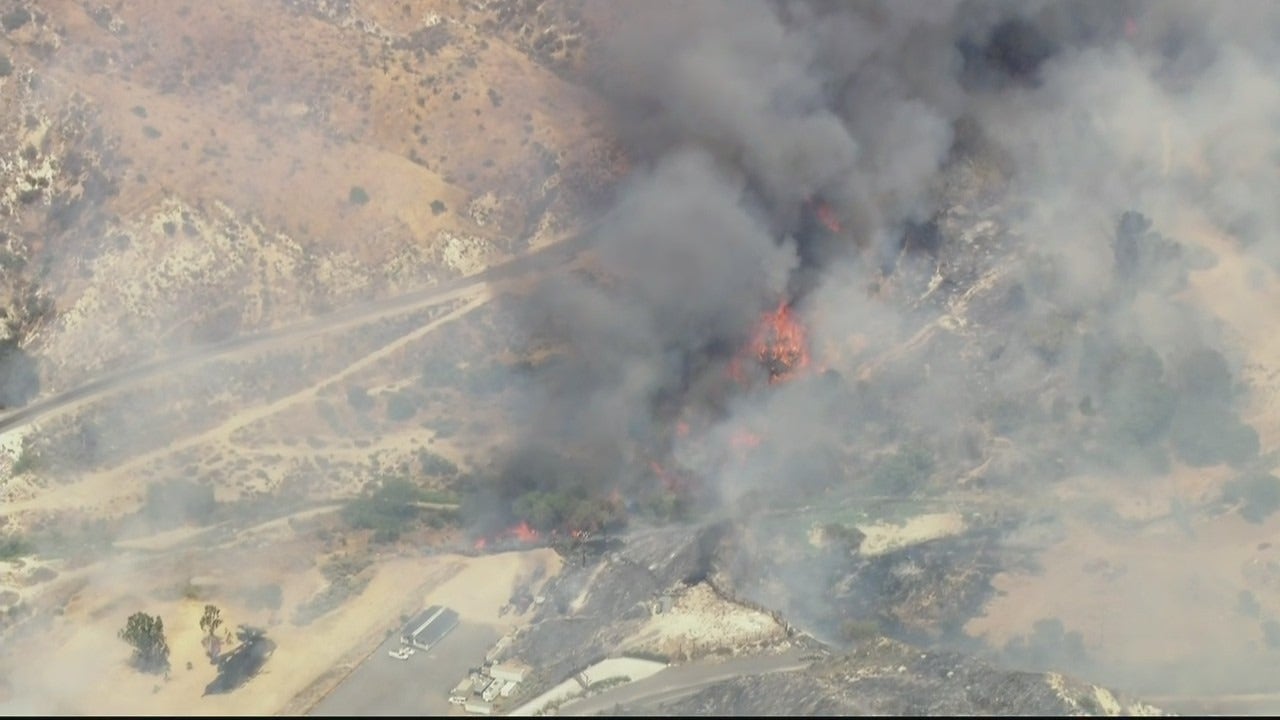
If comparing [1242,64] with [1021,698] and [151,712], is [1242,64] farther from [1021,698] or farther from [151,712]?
[151,712]

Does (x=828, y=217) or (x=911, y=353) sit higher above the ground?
(x=828, y=217)

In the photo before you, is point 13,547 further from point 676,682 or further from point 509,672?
point 676,682

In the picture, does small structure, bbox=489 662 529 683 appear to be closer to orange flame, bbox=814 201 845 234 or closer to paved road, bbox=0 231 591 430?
paved road, bbox=0 231 591 430

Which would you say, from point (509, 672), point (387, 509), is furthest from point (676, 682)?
point (387, 509)

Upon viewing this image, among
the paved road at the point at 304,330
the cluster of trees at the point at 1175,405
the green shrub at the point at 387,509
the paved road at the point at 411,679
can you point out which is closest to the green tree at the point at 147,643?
the paved road at the point at 411,679

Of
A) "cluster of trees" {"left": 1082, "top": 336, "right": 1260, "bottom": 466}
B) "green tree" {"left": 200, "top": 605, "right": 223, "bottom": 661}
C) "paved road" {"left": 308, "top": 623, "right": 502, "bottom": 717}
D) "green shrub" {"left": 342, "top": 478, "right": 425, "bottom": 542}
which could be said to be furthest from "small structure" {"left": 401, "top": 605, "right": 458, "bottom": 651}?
"cluster of trees" {"left": 1082, "top": 336, "right": 1260, "bottom": 466}

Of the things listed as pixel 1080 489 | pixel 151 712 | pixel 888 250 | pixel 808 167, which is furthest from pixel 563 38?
pixel 151 712
